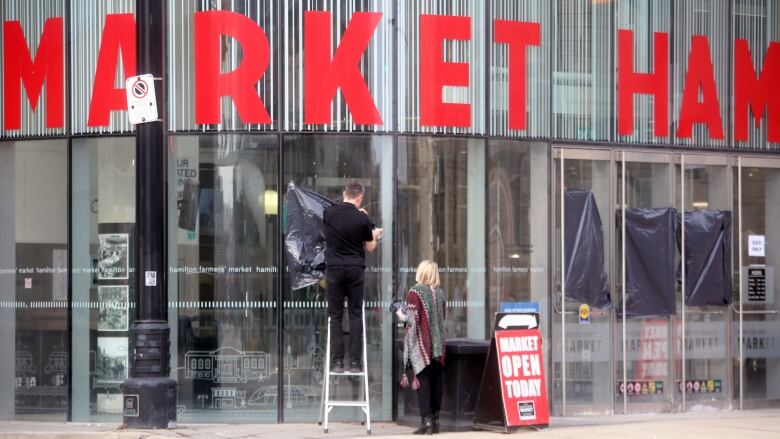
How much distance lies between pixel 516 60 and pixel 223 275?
14.6 ft

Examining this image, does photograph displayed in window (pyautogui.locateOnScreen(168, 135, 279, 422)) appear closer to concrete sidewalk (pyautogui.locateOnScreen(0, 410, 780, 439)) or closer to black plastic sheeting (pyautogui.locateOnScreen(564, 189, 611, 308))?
concrete sidewalk (pyautogui.locateOnScreen(0, 410, 780, 439))

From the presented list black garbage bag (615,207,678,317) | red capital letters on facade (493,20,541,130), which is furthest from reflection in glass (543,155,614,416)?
red capital letters on facade (493,20,541,130)

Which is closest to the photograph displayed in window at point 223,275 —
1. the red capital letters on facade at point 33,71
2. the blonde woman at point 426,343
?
the red capital letters on facade at point 33,71

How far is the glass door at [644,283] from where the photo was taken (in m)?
16.7

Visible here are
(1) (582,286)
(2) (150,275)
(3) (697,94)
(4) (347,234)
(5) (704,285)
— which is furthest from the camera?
(3) (697,94)

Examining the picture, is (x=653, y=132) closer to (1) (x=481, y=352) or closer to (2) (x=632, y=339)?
(2) (x=632, y=339)

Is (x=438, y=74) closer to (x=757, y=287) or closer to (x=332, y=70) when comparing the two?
(x=332, y=70)

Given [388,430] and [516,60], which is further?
[516,60]

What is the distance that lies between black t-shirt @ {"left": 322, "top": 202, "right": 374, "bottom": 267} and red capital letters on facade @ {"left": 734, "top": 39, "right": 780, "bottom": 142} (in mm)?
6667

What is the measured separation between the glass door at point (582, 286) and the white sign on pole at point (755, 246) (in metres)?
2.40

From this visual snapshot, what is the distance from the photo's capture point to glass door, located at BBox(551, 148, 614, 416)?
1628cm

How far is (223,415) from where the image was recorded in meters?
A: 14.8

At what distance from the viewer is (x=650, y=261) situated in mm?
16828

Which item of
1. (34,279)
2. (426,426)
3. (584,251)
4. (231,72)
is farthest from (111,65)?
(584,251)
